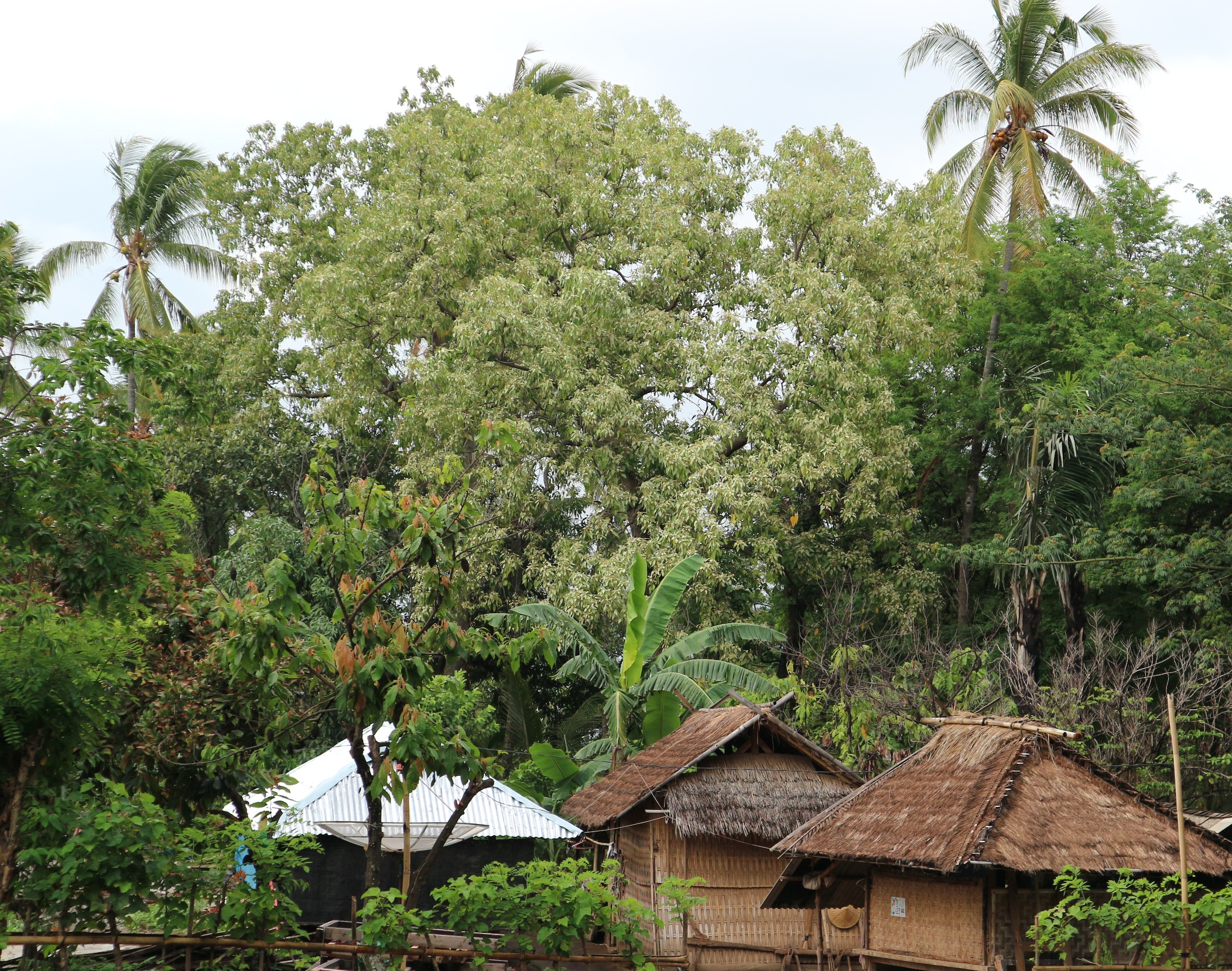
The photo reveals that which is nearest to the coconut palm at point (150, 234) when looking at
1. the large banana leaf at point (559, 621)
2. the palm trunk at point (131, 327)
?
the palm trunk at point (131, 327)

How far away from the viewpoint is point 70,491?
21.4ft

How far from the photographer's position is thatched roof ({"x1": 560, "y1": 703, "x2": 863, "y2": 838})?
1287 centimetres

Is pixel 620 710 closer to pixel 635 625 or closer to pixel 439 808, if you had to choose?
pixel 635 625

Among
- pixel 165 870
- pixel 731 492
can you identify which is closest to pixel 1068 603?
pixel 731 492

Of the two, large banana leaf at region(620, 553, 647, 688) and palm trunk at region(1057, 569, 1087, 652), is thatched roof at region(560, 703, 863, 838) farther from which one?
palm trunk at region(1057, 569, 1087, 652)

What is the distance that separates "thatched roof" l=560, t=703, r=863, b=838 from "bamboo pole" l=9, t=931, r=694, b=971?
5807 millimetres

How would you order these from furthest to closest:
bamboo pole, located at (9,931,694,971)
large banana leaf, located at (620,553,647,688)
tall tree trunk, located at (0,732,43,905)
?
large banana leaf, located at (620,553,647,688)
tall tree trunk, located at (0,732,43,905)
bamboo pole, located at (9,931,694,971)

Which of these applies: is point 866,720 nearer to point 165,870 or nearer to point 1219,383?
point 1219,383

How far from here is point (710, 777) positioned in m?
13.2

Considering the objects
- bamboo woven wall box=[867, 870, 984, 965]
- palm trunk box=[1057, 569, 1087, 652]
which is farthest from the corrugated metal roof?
palm trunk box=[1057, 569, 1087, 652]

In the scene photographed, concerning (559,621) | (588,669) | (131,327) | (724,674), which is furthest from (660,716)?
(131,327)

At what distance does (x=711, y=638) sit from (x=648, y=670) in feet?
3.97

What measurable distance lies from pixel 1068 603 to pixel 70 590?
14.0 metres

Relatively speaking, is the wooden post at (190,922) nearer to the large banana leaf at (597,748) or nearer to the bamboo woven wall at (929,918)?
the bamboo woven wall at (929,918)
